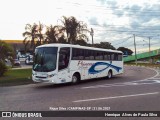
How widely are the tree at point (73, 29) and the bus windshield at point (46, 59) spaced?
1213 inches

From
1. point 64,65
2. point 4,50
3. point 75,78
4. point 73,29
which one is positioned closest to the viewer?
point 64,65

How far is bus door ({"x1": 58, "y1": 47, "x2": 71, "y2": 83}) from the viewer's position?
19.7 metres

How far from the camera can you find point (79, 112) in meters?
9.62

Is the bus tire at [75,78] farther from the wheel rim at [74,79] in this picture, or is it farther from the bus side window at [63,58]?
the bus side window at [63,58]

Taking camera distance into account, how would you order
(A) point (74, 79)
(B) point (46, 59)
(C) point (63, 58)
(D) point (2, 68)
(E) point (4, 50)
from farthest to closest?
(E) point (4, 50) < (D) point (2, 68) < (A) point (74, 79) < (C) point (63, 58) < (B) point (46, 59)

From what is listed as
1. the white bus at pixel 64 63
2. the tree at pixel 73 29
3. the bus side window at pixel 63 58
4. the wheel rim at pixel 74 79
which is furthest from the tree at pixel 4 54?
the tree at pixel 73 29

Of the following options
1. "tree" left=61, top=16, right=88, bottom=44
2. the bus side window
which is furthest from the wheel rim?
"tree" left=61, top=16, right=88, bottom=44

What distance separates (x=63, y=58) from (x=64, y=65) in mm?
501

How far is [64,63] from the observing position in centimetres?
2016

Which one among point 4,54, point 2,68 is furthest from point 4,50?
point 2,68

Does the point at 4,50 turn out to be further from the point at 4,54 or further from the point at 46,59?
the point at 46,59

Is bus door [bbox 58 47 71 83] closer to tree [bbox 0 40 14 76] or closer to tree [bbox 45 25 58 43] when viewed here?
tree [bbox 0 40 14 76]

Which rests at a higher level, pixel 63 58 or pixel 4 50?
→ pixel 4 50

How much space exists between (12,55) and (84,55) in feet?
33.2
